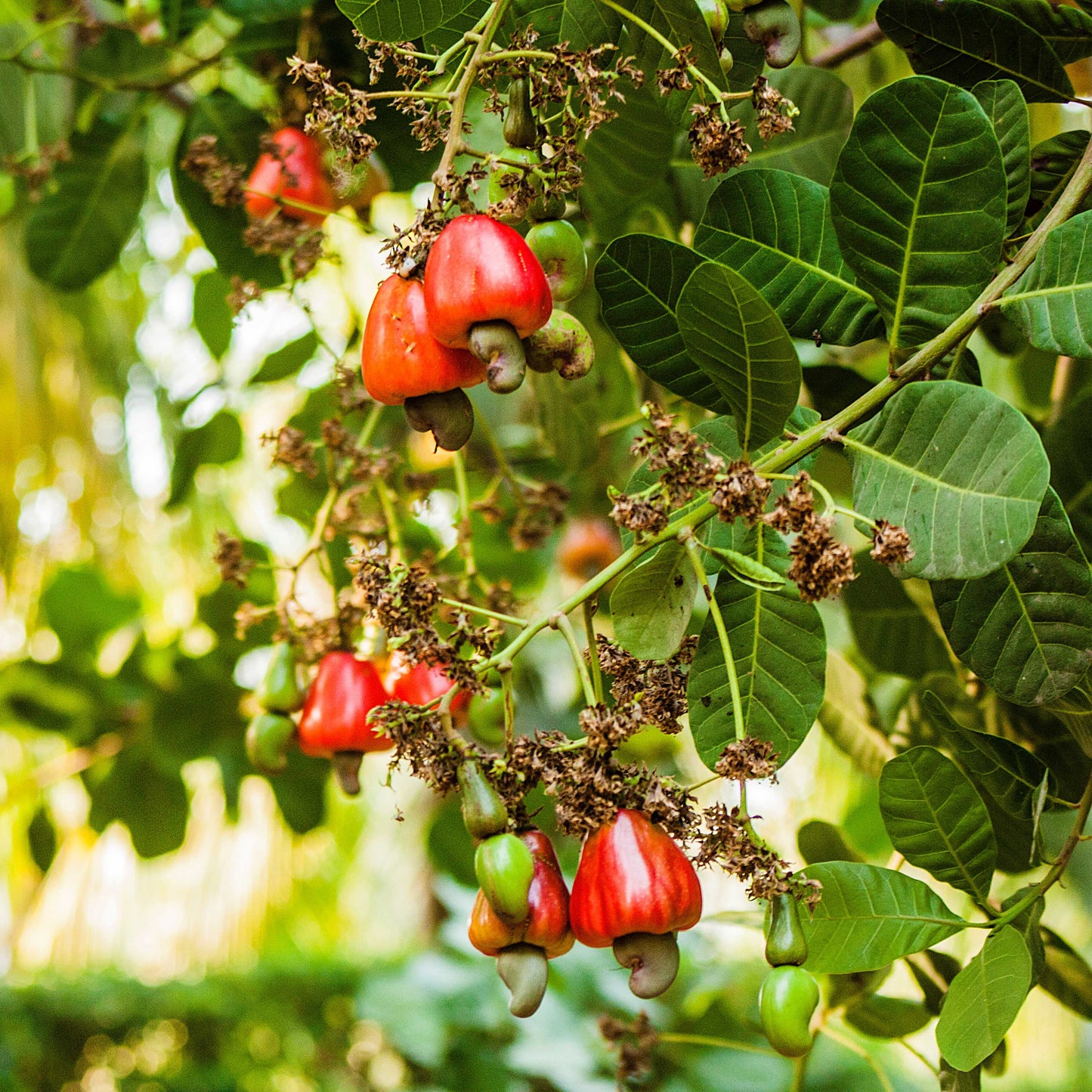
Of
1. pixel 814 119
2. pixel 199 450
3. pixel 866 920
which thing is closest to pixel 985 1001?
pixel 866 920

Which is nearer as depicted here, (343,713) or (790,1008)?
(790,1008)

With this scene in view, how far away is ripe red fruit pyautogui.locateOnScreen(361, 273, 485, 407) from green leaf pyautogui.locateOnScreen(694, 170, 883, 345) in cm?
16

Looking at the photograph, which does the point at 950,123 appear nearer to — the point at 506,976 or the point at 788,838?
the point at 506,976

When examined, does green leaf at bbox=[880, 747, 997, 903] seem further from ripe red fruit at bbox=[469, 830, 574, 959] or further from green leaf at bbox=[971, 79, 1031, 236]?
green leaf at bbox=[971, 79, 1031, 236]

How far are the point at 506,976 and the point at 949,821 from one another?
0.75 feet

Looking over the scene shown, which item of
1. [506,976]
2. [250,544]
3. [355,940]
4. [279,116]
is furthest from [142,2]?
[355,940]

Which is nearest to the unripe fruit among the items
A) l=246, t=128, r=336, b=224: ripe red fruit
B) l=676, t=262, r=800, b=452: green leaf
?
l=676, t=262, r=800, b=452: green leaf

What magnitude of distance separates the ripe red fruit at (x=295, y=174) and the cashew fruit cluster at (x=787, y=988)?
679mm

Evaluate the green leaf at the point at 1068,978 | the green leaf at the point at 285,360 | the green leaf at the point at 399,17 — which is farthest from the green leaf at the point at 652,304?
the green leaf at the point at 285,360

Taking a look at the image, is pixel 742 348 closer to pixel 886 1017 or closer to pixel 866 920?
pixel 866 920

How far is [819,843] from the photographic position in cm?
68

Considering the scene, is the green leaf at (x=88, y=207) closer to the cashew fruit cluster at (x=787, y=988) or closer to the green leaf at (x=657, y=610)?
the green leaf at (x=657, y=610)

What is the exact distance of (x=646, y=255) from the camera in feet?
1.71

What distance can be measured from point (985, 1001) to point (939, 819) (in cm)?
8
